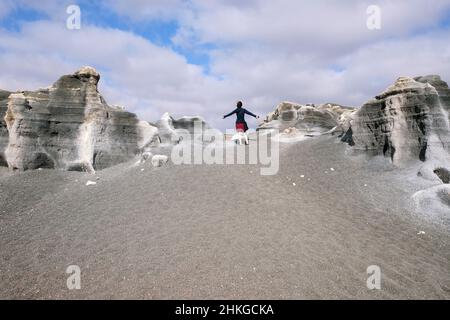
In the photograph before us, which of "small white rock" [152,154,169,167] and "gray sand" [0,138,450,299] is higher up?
"small white rock" [152,154,169,167]

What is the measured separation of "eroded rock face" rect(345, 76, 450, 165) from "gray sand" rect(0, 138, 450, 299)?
1.48 m

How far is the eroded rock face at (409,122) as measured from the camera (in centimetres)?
1483

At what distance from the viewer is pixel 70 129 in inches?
723

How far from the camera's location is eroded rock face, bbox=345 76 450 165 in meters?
14.8

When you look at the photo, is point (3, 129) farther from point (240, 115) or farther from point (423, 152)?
point (423, 152)

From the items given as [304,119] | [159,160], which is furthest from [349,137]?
[304,119]

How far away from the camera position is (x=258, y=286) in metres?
7.32

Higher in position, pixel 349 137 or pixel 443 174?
pixel 349 137

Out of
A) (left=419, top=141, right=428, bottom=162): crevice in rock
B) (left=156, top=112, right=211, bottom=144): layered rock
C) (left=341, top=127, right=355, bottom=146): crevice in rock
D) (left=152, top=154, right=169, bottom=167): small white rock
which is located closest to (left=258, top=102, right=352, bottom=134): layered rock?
(left=156, top=112, right=211, bottom=144): layered rock

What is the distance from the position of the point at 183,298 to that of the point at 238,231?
10.1 ft

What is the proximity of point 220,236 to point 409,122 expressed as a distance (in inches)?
444

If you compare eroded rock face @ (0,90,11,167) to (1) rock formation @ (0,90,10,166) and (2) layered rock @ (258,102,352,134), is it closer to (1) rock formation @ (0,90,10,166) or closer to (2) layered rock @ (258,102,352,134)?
(1) rock formation @ (0,90,10,166)
